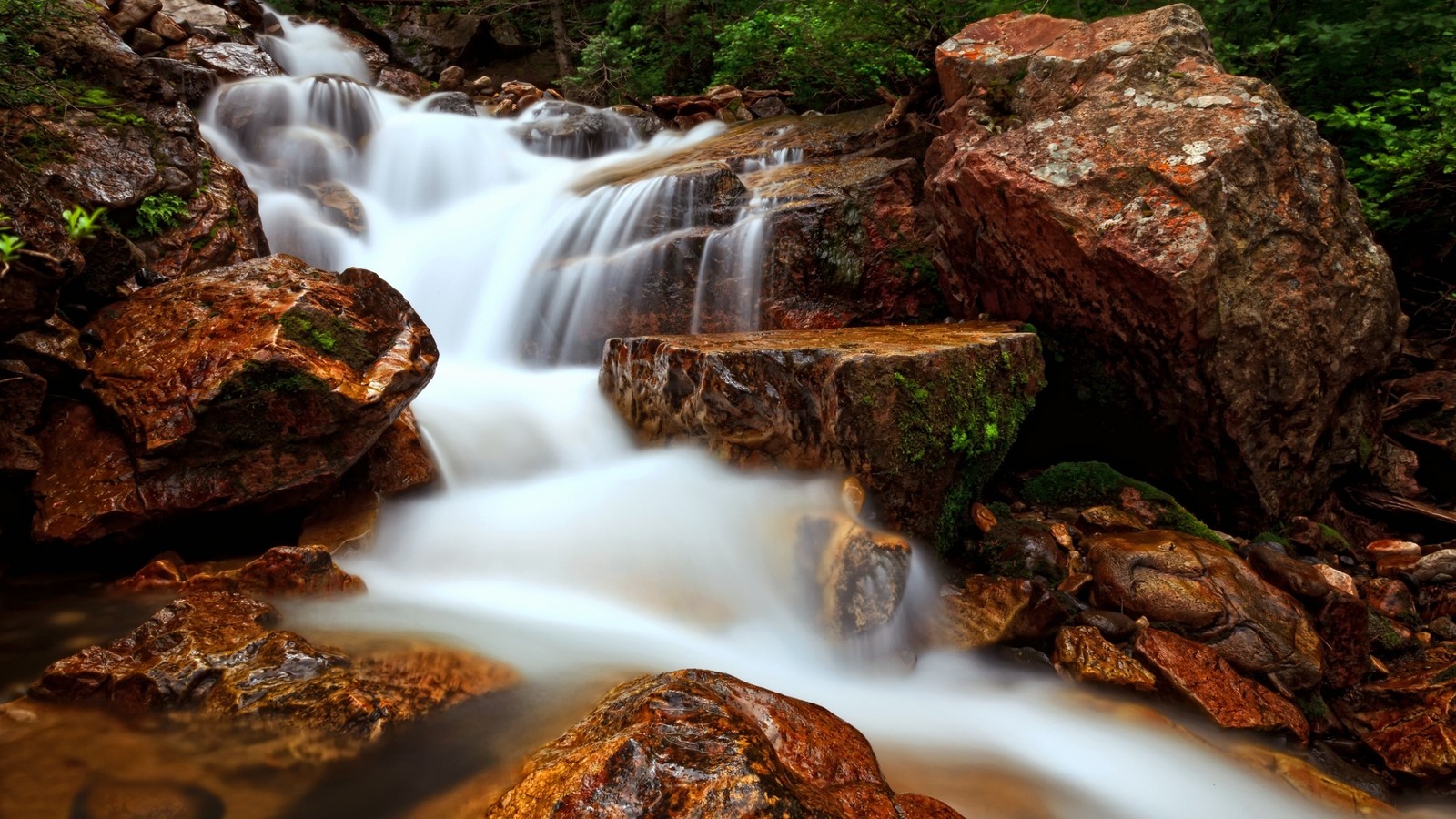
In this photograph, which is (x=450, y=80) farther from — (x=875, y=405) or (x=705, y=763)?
(x=705, y=763)

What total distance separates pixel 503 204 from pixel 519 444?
472 cm

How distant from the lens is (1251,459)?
15.9ft

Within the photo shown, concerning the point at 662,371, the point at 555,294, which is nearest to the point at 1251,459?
the point at 662,371

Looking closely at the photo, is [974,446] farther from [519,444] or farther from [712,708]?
[519,444]

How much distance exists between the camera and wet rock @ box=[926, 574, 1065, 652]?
12.1 feet

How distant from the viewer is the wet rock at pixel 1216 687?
3254mm

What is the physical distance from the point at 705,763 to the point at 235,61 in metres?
12.9

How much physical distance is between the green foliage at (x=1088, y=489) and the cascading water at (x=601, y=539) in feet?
5.21

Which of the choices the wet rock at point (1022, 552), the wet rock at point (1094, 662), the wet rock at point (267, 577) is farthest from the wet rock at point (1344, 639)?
the wet rock at point (267, 577)

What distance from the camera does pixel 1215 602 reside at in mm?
3662

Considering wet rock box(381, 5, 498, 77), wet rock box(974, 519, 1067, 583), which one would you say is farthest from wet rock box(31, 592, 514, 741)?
wet rock box(381, 5, 498, 77)

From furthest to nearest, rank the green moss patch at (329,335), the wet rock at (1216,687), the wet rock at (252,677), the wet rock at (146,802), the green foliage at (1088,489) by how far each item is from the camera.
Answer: the green foliage at (1088,489), the green moss patch at (329,335), the wet rock at (1216,687), the wet rock at (252,677), the wet rock at (146,802)

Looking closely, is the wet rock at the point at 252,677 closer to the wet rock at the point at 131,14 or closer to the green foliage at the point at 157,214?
the green foliage at the point at 157,214

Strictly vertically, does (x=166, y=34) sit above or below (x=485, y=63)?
below
